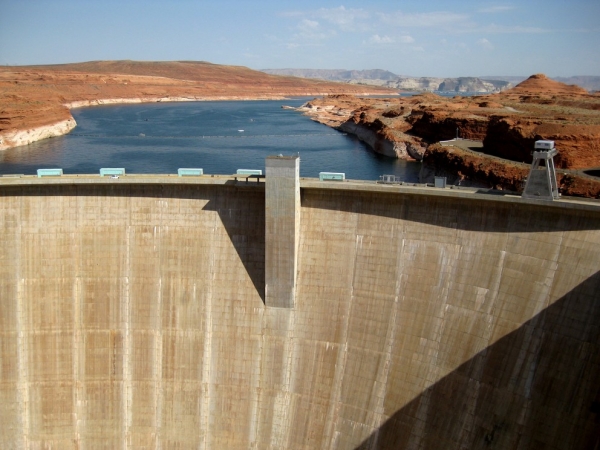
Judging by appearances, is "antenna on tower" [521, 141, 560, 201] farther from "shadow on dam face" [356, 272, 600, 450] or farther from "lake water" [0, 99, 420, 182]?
"lake water" [0, 99, 420, 182]

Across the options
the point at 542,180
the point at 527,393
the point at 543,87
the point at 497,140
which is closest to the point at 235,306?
the point at 527,393

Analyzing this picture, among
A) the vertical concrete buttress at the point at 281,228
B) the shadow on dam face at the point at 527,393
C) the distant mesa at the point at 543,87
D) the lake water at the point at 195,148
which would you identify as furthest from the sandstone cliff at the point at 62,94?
the distant mesa at the point at 543,87

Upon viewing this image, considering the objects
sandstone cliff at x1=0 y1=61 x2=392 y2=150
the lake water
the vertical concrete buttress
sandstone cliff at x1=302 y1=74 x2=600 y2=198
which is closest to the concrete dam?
the vertical concrete buttress

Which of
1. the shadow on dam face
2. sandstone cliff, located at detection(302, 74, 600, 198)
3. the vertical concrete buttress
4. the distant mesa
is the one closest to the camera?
the shadow on dam face

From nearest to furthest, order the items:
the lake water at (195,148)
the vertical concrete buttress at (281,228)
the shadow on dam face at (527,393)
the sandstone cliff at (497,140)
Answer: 1. the shadow on dam face at (527,393)
2. the vertical concrete buttress at (281,228)
3. the sandstone cliff at (497,140)
4. the lake water at (195,148)

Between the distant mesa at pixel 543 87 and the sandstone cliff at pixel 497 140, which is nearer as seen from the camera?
the sandstone cliff at pixel 497 140

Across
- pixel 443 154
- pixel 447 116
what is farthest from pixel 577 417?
pixel 447 116

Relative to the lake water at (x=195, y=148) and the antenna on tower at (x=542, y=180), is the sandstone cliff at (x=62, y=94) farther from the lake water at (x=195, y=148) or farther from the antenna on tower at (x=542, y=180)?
the antenna on tower at (x=542, y=180)

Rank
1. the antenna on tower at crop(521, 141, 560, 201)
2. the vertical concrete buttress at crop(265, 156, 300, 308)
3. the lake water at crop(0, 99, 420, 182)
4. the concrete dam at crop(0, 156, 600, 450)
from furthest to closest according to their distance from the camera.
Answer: the lake water at crop(0, 99, 420, 182)
the vertical concrete buttress at crop(265, 156, 300, 308)
the concrete dam at crop(0, 156, 600, 450)
the antenna on tower at crop(521, 141, 560, 201)

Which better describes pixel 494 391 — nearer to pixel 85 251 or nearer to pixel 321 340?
pixel 321 340
